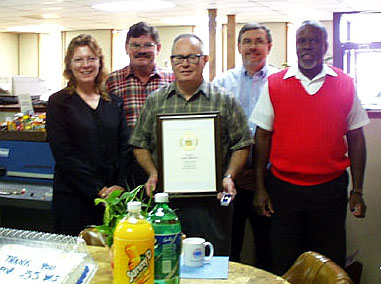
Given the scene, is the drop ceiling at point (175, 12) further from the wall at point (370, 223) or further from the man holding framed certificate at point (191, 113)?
the man holding framed certificate at point (191, 113)

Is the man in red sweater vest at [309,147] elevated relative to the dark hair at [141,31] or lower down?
lower down

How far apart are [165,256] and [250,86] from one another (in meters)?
1.75

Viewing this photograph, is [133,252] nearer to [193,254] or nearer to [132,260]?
[132,260]

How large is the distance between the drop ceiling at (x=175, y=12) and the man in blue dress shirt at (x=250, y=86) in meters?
6.30

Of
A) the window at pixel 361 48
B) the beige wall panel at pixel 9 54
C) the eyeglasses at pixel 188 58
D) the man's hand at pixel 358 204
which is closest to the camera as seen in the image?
the eyeglasses at pixel 188 58

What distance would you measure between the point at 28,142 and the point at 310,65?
187 cm

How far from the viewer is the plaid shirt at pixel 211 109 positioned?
2531mm

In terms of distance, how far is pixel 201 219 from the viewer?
248cm

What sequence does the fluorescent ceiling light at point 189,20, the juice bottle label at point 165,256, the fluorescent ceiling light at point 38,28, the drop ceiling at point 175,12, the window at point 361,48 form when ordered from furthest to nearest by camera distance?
the fluorescent ceiling light at point 38,28
the fluorescent ceiling light at point 189,20
the window at point 361,48
the drop ceiling at point 175,12
the juice bottle label at point 165,256

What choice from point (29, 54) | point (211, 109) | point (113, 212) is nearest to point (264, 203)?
point (211, 109)

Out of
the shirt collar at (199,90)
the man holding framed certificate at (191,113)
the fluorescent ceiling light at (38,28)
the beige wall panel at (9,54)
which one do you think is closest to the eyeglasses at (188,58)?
the man holding framed certificate at (191,113)

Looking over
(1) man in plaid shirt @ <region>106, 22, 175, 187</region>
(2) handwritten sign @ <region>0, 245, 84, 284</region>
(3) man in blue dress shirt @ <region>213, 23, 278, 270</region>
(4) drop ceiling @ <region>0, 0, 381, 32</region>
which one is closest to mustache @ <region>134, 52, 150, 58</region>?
(1) man in plaid shirt @ <region>106, 22, 175, 187</region>

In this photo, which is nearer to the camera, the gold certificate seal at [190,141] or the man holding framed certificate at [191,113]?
the gold certificate seal at [190,141]

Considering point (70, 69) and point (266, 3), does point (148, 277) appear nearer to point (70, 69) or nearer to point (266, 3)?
point (70, 69)
